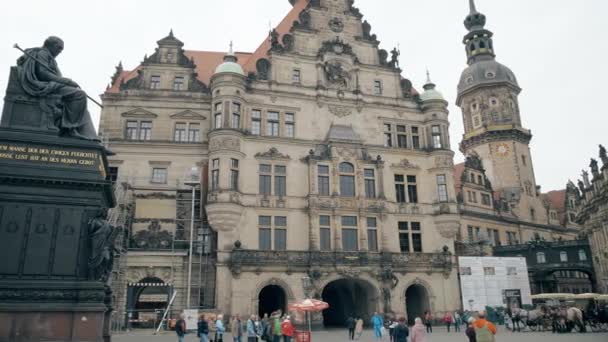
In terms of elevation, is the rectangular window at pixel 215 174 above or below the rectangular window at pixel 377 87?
below

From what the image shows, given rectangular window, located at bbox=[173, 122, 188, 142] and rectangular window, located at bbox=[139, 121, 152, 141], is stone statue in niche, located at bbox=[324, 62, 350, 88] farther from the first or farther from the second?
rectangular window, located at bbox=[139, 121, 152, 141]

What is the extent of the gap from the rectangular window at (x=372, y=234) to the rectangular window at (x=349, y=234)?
36.6 inches

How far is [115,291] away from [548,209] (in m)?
54.4

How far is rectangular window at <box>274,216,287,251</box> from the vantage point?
3112 cm

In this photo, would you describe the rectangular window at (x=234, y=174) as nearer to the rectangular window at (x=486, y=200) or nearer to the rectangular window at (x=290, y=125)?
the rectangular window at (x=290, y=125)

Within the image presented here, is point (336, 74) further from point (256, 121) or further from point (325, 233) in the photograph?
point (325, 233)

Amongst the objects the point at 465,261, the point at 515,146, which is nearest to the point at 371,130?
the point at 465,261

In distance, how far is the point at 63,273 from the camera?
416 inches

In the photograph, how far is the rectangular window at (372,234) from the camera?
3284 centimetres

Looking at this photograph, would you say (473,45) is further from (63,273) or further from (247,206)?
(63,273)

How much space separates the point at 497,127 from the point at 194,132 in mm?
43124

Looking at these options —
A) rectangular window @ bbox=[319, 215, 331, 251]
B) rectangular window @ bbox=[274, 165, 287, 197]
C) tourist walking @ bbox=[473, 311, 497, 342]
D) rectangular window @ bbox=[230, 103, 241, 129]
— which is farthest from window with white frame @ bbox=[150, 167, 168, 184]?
tourist walking @ bbox=[473, 311, 497, 342]

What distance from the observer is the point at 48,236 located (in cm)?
1065

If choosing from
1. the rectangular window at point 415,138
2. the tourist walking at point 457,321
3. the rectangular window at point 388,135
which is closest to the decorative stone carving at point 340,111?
the rectangular window at point 388,135
